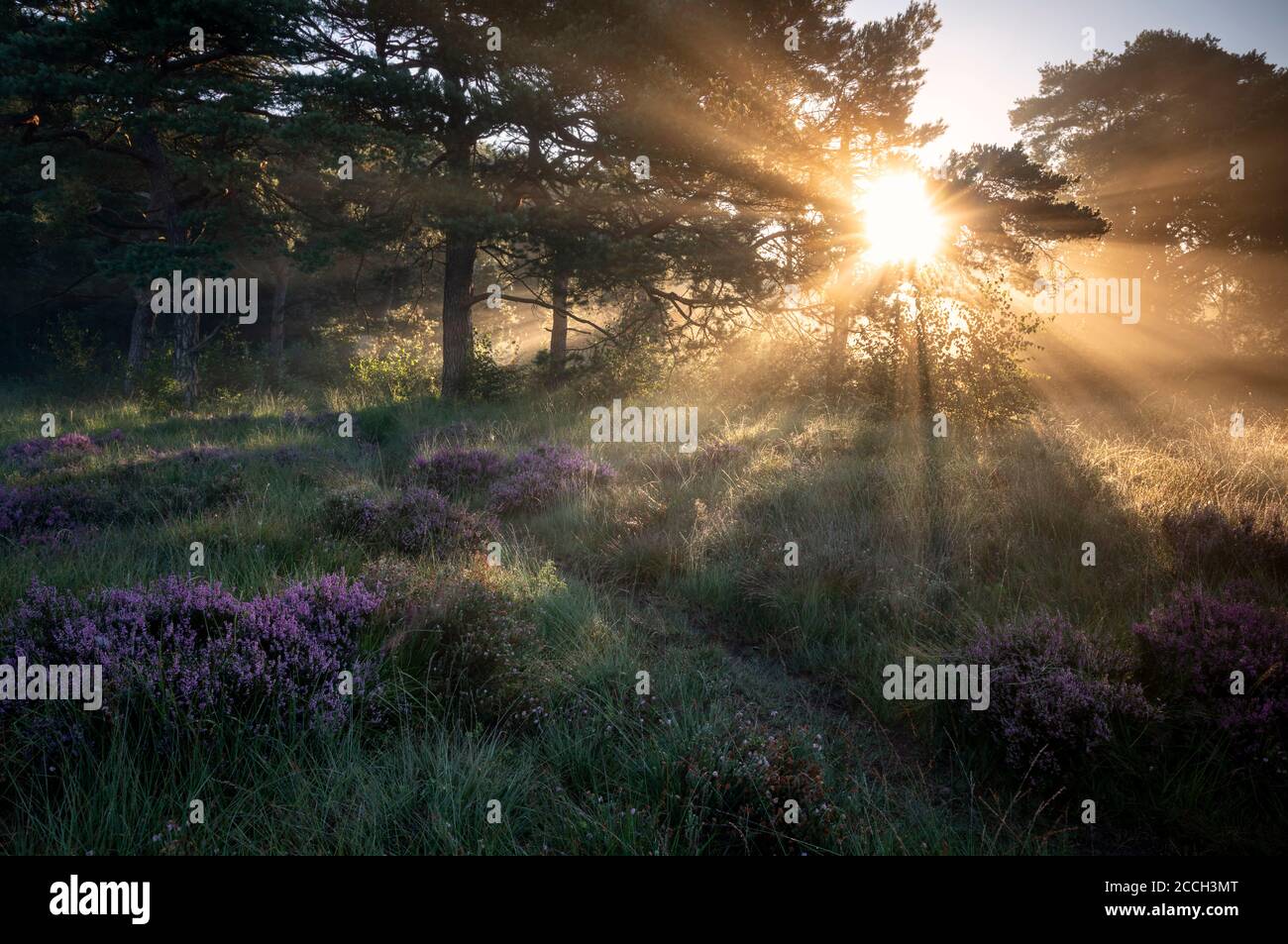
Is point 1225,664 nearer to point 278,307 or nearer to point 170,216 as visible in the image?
point 170,216

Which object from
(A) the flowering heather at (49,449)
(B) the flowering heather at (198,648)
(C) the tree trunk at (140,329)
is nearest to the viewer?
(B) the flowering heather at (198,648)

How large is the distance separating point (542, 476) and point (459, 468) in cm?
120

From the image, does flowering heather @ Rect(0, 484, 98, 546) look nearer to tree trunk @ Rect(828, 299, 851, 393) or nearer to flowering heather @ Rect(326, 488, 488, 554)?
flowering heather @ Rect(326, 488, 488, 554)

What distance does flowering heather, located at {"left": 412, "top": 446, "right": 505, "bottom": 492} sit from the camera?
7.52 metres

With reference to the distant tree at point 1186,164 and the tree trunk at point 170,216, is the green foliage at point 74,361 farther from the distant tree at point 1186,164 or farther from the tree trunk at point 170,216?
the distant tree at point 1186,164

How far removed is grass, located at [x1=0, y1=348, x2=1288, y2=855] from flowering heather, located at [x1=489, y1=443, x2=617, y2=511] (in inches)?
14.5

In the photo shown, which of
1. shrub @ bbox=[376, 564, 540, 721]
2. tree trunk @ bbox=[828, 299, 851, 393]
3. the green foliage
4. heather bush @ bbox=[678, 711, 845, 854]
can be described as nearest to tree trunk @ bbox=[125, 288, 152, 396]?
the green foliage

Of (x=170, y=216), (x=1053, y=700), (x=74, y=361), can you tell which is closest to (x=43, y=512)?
(x=1053, y=700)

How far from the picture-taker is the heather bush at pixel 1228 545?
4371 mm

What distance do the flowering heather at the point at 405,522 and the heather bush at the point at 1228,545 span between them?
545cm

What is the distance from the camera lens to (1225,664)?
3.07 m

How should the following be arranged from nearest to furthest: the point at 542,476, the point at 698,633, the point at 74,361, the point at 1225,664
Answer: the point at 1225,664, the point at 698,633, the point at 542,476, the point at 74,361

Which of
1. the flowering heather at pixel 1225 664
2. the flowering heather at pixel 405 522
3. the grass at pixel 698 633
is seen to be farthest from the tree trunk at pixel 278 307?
the flowering heather at pixel 1225 664

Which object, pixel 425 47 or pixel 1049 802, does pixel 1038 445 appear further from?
pixel 425 47
